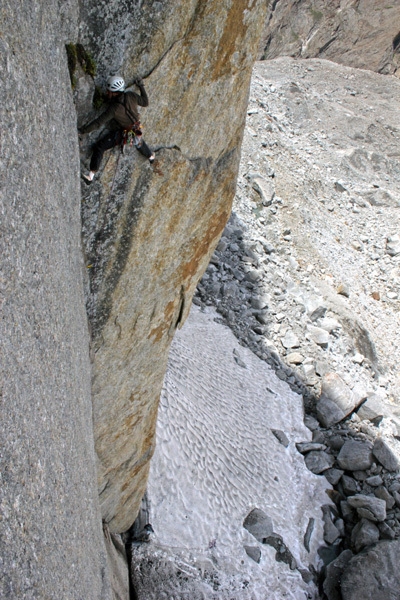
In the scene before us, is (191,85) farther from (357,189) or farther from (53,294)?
(357,189)

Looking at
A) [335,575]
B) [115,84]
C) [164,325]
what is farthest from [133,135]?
[335,575]

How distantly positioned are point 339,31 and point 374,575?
125 feet

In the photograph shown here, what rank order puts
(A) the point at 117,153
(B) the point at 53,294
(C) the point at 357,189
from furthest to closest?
(C) the point at 357,189 → (A) the point at 117,153 → (B) the point at 53,294

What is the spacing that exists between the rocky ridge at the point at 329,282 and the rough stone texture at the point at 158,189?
24.9ft

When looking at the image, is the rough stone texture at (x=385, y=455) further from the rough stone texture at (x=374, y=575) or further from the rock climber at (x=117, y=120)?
the rock climber at (x=117, y=120)

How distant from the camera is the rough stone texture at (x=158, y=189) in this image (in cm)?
405

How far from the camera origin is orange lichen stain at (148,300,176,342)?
621cm

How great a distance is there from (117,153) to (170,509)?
753 cm

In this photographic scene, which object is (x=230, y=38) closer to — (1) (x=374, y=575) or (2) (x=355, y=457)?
(1) (x=374, y=575)

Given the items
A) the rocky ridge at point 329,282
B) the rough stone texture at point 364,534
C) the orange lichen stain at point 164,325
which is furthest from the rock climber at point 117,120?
the rough stone texture at point 364,534

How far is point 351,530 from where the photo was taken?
11.6 m

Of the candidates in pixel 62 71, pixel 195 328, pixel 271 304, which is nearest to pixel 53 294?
pixel 62 71

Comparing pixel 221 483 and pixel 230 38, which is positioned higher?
pixel 230 38

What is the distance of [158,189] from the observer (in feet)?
15.8
